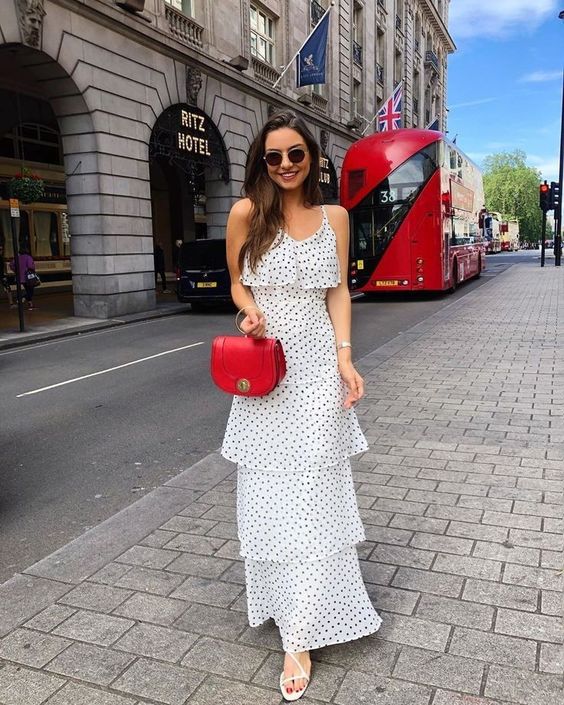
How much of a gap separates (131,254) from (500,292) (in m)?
10.9

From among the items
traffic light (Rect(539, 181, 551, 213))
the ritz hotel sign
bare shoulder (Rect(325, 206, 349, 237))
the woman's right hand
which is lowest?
the woman's right hand

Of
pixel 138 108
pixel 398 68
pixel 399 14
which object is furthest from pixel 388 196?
pixel 399 14

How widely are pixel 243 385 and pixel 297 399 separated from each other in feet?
0.76

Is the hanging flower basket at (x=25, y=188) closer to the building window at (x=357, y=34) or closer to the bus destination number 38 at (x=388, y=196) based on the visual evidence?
the bus destination number 38 at (x=388, y=196)

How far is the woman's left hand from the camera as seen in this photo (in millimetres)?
2523

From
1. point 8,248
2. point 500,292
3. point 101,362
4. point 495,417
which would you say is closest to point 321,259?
point 495,417

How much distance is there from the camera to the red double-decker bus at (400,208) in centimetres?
1717

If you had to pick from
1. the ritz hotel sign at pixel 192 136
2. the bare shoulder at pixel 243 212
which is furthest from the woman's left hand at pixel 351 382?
the ritz hotel sign at pixel 192 136

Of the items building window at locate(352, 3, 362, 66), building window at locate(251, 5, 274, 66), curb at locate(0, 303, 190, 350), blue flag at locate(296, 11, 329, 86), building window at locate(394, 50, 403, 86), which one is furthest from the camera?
building window at locate(394, 50, 403, 86)

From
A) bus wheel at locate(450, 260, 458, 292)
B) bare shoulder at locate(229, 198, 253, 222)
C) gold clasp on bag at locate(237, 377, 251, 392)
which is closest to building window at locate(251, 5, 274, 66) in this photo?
bus wheel at locate(450, 260, 458, 292)

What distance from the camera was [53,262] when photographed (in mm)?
24438

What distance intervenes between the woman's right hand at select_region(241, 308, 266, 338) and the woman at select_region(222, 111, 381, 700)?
0.06m

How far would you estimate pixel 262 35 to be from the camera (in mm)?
24812

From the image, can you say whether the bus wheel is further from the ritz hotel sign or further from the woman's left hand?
the woman's left hand
